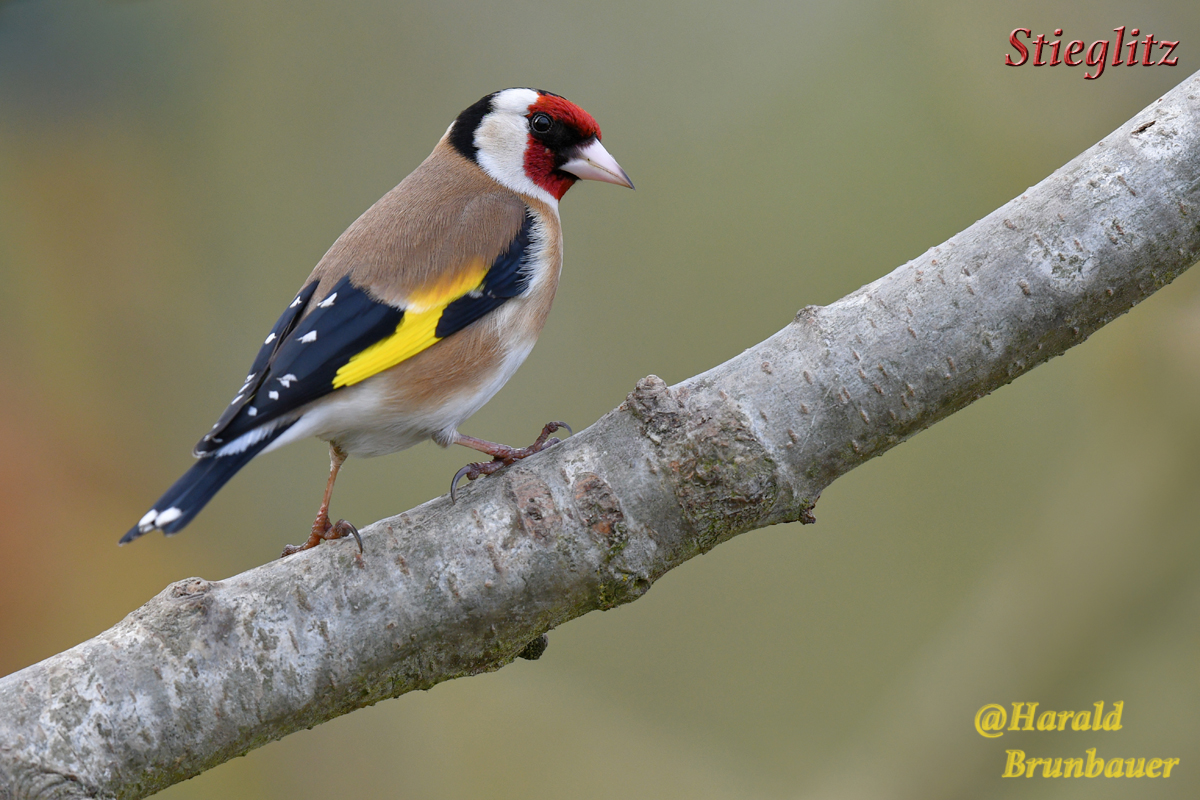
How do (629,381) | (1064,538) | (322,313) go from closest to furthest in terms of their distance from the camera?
1. (322,313)
2. (1064,538)
3. (629,381)

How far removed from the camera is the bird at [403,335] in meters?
1.46

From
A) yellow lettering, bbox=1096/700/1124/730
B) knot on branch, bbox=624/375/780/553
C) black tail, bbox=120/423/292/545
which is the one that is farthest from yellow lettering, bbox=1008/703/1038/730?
black tail, bbox=120/423/292/545

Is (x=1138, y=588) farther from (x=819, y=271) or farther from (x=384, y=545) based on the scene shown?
(x=384, y=545)

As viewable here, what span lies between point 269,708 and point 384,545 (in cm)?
27

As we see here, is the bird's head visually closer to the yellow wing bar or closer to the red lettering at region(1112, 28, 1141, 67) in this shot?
the yellow wing bar

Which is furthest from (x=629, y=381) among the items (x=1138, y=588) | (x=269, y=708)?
(x=269, y=708)

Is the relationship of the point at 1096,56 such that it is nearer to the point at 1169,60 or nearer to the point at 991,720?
the point at 1169,60

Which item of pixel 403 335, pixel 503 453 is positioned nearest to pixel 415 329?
pixel 403 335

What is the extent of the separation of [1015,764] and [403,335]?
1.65 m

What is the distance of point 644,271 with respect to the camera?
2.99m

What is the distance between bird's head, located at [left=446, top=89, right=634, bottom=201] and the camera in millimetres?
2027

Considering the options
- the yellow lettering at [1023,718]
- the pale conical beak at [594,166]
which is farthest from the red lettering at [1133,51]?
the yellow lettering at [1023,718]

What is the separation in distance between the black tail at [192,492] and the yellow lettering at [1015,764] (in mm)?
1732

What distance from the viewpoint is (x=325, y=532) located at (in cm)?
155
